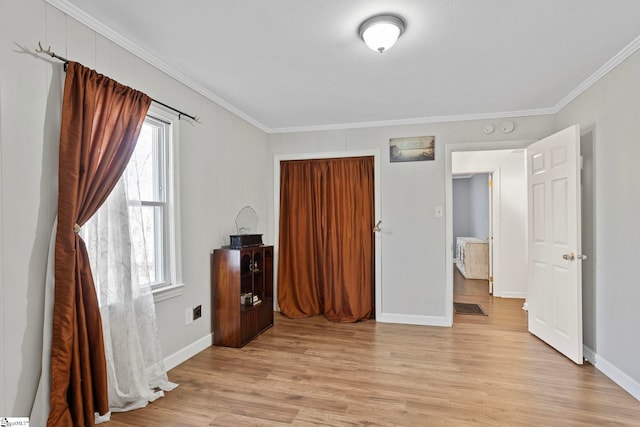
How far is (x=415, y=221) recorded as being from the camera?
13.2 ft

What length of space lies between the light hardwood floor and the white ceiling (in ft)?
7.48

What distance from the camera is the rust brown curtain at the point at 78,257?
180cm

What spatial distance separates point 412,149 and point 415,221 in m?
0.87

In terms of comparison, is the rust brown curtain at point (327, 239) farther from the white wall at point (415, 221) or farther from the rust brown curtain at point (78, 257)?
the rust brown curtain at point (78, 257)

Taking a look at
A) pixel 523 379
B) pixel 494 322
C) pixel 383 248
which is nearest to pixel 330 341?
pixel 383 248

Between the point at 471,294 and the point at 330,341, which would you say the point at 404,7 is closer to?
the point at 330,341

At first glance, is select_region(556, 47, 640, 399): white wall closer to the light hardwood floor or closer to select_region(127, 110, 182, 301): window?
the light hardwood floor

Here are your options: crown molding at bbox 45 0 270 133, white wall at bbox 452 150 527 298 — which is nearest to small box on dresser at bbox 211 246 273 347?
crown molding at bbox 45 0 270 133

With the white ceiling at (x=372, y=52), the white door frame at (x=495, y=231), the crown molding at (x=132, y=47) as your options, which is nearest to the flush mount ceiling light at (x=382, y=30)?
the white ceiling at (x=372, y=52)

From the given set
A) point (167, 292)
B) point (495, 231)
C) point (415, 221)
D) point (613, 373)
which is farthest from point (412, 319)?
point (167, 292)

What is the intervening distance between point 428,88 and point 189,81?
216 centimetres

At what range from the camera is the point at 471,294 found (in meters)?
5.47

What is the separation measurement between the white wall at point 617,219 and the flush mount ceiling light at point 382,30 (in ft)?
5.74

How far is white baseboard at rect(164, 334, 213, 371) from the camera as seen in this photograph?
2.75 meters
